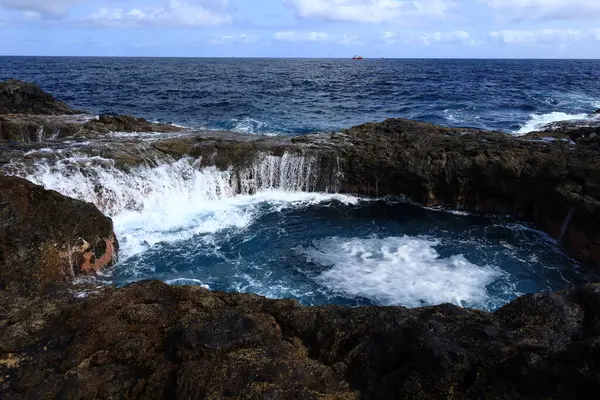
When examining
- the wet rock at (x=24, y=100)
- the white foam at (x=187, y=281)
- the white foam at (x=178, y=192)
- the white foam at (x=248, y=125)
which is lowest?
the white foam at (x=187, y=281)

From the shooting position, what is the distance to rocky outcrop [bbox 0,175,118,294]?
32.3 ft

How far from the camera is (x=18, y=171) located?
579 inches

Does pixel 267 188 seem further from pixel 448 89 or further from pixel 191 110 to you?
pixel 448 89

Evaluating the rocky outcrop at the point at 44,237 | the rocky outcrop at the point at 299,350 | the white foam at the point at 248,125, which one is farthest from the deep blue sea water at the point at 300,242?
the white foam at the point at 248,125

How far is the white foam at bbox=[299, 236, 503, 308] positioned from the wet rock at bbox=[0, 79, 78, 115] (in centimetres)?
2340

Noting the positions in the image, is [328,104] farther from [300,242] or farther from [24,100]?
[300,242]

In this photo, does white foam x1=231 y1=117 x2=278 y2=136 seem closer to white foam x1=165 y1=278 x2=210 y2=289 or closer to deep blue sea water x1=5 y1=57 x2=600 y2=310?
deep blue sea water x1=5 y1=57 x2=600 y2=310

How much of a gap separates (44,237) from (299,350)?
8212 mm

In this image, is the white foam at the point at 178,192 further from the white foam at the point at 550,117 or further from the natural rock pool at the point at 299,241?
the white foam at the point at 550,117

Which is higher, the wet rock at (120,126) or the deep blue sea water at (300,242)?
the wet rock at (120,126)

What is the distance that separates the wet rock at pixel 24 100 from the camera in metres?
27.7

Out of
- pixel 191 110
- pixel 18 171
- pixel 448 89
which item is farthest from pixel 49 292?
pixel 448 89

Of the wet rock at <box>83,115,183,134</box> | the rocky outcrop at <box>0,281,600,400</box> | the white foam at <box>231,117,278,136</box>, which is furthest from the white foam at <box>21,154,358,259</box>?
the white foam at <box>231,117,278,136</box>

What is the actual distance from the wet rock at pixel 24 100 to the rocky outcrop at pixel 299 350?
26.1 metres
